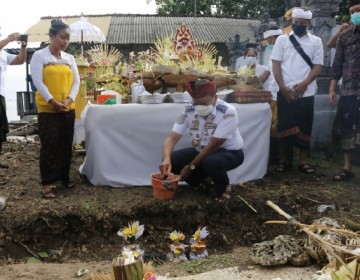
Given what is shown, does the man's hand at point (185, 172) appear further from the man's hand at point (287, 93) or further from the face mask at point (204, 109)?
the man's hand at point (287, 93)

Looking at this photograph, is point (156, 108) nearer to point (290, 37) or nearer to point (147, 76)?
point (147, 76)

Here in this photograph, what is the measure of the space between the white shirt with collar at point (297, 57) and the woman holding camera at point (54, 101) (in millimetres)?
2420

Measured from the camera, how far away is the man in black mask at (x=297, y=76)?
16.5 ft

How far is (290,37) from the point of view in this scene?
5.11 metres

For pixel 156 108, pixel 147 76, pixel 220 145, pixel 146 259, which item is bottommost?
pixel 146 259

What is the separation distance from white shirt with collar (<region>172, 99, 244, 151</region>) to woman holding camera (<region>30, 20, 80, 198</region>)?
122 cm

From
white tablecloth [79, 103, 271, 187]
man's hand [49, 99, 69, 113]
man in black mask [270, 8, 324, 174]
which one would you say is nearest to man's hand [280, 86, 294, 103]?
man in black mask [270, 8, 324, 174]

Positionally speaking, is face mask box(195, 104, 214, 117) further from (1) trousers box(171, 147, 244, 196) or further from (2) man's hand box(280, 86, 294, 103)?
(2) man's hand box(280, 86, 294, 103)

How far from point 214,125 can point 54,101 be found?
5.31ft

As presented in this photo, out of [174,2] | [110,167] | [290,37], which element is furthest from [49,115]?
[174,2]

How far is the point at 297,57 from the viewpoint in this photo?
5074 mm

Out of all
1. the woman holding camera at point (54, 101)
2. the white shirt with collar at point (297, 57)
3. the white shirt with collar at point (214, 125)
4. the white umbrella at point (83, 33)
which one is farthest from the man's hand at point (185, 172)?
the white umbrella at point (83, 33)

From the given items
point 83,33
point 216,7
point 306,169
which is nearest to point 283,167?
point 306,169

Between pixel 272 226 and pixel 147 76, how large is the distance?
2.10m
